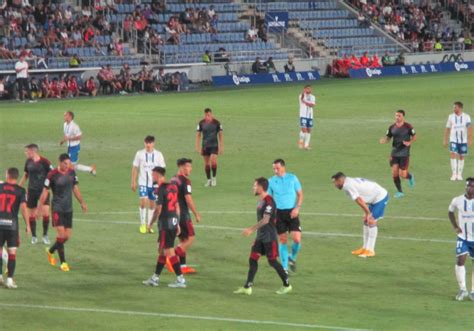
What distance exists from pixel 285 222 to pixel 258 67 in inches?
1912

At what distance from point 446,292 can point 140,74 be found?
4507 centimetres

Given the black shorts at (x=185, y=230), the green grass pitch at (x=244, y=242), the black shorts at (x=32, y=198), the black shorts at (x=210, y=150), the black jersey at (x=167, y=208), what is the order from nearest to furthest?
the green grass pitch at (x=244, y=242) < the black jersey at (x=167, y=208) < the black shorts at (x=185, y=230) < the black shorts at (x=32, y=198) < the black shorts at (x=210, y=150)

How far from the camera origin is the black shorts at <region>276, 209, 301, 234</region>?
22703 mm

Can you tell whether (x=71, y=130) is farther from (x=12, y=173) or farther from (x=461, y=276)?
(x=461, y=276)

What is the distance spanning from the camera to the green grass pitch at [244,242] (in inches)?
770

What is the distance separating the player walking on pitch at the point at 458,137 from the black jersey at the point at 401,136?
106 inches

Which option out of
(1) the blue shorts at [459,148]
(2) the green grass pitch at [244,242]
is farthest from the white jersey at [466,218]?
(1) the blue shorts at [459,148]

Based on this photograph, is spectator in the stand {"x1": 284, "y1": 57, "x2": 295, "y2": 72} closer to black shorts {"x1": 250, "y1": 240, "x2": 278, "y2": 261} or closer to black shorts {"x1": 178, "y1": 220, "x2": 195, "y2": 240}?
black shorts {"x1": 178, "y1": 220, "x2": 195, "y2": 240}

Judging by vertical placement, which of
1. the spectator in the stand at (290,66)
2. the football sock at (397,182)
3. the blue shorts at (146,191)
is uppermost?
the blue shorts at (146,191)

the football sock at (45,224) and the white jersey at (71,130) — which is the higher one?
the white jersey at (71,130)

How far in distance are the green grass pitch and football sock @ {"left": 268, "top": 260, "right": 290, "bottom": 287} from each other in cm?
28

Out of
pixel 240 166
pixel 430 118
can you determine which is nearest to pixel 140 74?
pixel 430 118

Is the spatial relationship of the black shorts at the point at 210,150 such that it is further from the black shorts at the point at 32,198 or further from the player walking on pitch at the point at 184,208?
the player walking on pitch at the point at 184,208

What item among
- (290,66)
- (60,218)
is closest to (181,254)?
(60,218)
